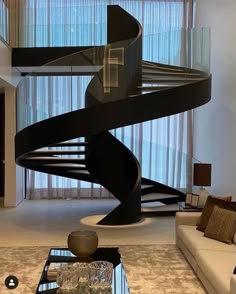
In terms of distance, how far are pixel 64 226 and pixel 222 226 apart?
3.27 m

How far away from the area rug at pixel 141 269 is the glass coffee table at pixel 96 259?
0.33 meters

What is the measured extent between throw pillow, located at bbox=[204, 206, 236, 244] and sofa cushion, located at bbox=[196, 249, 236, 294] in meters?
0.42

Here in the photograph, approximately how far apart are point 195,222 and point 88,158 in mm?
2459

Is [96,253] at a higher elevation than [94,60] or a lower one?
lower

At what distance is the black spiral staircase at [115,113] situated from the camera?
21.2 feet

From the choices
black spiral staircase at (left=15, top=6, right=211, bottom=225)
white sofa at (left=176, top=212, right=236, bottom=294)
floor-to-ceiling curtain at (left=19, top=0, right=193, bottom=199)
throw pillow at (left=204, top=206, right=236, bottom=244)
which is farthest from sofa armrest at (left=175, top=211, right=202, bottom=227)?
floor-to-ceiling curtain at (left=19, top=0, right=193, bottom=199)

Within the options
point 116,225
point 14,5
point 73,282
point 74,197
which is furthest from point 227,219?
point 14,5

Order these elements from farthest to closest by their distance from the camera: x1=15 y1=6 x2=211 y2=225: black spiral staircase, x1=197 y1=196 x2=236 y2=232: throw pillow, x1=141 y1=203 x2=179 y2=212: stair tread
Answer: x1=141 y1=203 x2=179 y2=212: stair tread, x1=15 y1=6 x2=211 y2=225: black spiral staircase, x1=197 y1=196 x2=236 y2=232: throw pillow

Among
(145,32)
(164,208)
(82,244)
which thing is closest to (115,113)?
(164,208)

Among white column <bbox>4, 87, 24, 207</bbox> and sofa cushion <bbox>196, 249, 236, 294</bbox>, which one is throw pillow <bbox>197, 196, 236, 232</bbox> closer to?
sofa cushion <bbox>196, 249, 236, 294</bbox>

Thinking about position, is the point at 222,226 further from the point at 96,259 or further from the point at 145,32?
the point at 145,32

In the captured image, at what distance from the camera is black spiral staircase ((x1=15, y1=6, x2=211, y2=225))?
21.2ft

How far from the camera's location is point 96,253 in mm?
4246

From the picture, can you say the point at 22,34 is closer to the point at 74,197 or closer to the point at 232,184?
the point at 74,197
